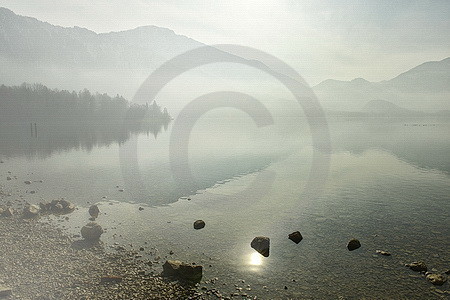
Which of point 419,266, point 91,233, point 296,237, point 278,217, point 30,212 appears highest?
point 30,212

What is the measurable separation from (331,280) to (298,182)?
3597cm

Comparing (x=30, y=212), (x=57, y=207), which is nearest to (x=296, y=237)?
(x=57, y=207)

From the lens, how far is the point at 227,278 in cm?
2217

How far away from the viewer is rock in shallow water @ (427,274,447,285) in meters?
21.4

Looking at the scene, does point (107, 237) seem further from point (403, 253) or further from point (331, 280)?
point (403, 253)

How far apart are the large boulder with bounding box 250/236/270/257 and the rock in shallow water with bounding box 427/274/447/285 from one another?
1393 centimetres

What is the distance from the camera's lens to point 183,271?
21.9m

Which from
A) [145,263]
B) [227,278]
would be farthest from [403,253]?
[145,263]

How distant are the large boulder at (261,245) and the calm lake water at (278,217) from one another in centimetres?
61

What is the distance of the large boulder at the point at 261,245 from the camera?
87.3 ft

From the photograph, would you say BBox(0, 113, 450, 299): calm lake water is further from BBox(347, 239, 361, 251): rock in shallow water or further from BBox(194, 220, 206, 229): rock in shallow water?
BBox(194, 220, 206, 229): rock in shallow water

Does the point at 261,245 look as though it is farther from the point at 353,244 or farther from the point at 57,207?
the point at 57,207

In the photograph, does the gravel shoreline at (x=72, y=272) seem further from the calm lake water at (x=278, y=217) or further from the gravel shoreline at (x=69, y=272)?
the calm lake water at (x=278, y=217)

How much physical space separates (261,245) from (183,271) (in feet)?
29.6
